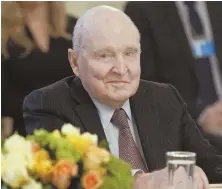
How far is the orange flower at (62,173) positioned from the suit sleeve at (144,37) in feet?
3.19

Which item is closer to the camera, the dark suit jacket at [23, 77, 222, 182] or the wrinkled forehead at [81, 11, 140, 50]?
the wrinkled forehead at [81, 11, 140, 50]

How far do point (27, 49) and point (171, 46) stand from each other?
2.03 feet

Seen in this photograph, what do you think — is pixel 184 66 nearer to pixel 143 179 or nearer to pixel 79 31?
pixel 79 31

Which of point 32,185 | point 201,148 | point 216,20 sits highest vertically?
point 216,20

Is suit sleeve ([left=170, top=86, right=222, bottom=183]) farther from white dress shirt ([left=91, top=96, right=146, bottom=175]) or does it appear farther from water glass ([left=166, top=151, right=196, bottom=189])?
water glass ([left=166, top=151, right=196, bottom=189])

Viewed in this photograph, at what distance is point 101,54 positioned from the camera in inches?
69.6

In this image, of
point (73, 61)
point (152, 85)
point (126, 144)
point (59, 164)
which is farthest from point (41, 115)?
point (59, 164)

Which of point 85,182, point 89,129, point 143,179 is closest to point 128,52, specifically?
point 89,129

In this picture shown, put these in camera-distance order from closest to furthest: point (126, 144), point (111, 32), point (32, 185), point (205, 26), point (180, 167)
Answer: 1. point (32, 185)
2. point (180, 167)
3. point (111, 32)
4. point (126, 144)
5. point (205, 26)

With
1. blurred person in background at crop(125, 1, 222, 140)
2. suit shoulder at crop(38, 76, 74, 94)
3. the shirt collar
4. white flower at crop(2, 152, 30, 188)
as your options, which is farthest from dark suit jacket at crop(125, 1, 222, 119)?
white flower at crop(2, 152, 30, 188)

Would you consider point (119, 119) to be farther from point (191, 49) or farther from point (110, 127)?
point (191, 49)

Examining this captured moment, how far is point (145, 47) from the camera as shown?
2.08m

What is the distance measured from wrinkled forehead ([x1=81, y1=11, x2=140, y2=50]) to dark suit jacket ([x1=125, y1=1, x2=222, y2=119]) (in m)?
0.37

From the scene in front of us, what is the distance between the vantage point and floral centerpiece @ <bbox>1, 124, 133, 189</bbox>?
112 centimetres
